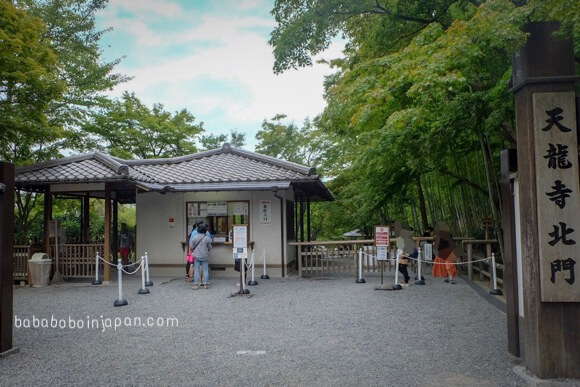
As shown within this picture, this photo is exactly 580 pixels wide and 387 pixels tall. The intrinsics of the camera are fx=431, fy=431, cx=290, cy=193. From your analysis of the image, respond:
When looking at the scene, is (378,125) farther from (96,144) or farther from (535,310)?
(96,144)

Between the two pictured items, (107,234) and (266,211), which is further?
(266,211)

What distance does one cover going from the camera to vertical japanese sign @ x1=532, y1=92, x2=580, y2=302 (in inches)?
152

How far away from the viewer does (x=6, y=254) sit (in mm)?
5223

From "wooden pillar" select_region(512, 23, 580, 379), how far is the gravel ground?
46cm

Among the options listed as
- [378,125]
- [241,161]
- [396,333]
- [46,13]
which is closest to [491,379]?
[396,333]

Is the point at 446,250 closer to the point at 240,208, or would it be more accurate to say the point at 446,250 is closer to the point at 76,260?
the point at 240,208

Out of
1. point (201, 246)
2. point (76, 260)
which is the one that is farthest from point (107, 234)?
point (201, 246)

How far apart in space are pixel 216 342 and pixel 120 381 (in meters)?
1.52

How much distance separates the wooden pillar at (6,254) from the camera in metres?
5.10

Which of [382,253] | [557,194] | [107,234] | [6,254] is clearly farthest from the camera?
[107,234]

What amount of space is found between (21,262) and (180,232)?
4.12 meters

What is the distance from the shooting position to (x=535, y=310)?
3922mm

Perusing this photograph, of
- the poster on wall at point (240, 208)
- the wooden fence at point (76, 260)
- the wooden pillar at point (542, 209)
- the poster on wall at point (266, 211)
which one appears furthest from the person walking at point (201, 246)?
the wooden pillar at point (542, 209)

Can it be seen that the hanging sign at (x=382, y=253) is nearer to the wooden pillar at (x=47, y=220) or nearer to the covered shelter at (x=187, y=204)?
the covered shelter at (x=187, y=204)
